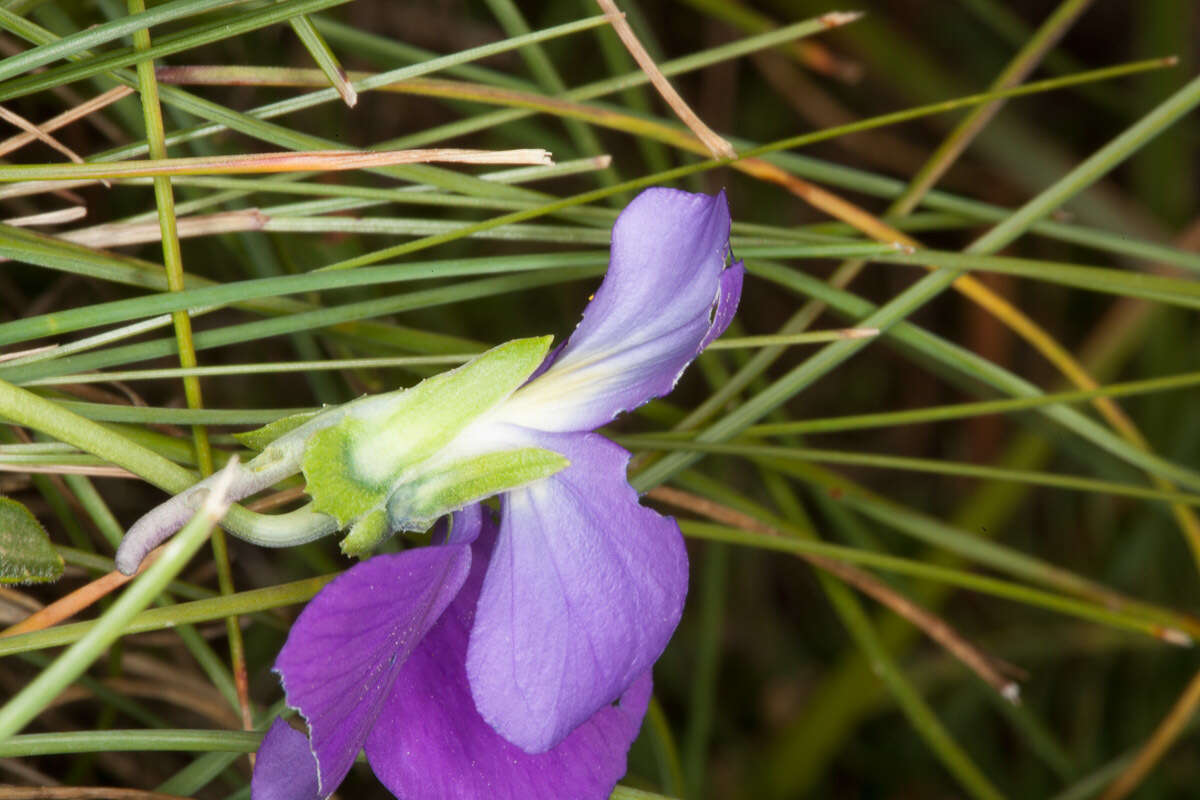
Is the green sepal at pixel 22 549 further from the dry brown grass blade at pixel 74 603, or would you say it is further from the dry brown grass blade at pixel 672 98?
the dry brown grass blade at pixel 672 98

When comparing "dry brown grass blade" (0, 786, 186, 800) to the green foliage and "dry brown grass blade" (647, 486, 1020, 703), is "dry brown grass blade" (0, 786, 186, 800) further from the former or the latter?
"dry brown grass blade" (647, 486, 1020, 703)

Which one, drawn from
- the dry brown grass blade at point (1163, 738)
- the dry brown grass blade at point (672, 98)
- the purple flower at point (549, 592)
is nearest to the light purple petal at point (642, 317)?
the purple flower at point (549, 592)

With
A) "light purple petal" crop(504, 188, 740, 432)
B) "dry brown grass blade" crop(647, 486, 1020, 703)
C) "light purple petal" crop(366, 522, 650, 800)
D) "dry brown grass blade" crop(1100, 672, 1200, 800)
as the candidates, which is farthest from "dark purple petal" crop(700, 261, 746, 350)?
"dry brown grass blade" crop(1100, 672, 1200, 800)

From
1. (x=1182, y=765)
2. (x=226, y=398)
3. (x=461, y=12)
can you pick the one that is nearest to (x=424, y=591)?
(x=226, y=398)

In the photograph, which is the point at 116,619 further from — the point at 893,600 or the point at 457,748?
the point at 893,600

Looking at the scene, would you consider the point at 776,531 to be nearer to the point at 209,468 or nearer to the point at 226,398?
the point at 209,468

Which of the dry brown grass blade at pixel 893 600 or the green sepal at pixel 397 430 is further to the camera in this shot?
the dry brown grass blade at pixel 893 600

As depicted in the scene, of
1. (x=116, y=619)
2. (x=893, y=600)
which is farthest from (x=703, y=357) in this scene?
(x=116, y=619)
